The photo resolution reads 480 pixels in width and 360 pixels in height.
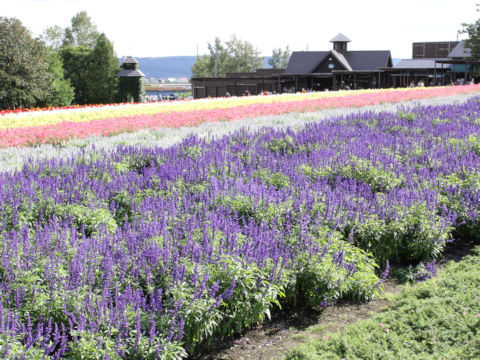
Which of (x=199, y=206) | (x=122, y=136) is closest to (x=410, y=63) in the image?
(x=122, y=136)

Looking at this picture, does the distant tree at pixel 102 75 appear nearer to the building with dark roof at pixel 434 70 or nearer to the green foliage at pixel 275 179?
the building with dark roof at pixel 434 70

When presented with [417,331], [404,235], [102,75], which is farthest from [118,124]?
[102,75]

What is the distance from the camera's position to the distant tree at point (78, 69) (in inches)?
1763

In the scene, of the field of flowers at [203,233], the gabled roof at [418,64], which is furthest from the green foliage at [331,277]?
the gabled roof at [418,64]

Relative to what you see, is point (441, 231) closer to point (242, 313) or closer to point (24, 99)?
point (242, 313)

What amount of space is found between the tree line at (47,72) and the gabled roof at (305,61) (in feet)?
88.3

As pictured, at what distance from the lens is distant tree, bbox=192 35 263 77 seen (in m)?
97.7

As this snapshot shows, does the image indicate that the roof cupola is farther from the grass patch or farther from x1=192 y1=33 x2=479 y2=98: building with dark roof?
the grass patch

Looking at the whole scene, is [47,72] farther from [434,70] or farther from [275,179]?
[434,70]

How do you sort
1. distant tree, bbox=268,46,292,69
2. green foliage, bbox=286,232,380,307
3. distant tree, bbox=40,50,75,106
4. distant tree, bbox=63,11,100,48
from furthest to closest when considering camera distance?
distant tree, bbox=268,46,292,69
distant tree, bbox=63,11,100,48
distant tree, bbox=40,50,75,106
green foliage, bbox=286,232,380,307

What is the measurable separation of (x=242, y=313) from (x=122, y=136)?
8.76 meters

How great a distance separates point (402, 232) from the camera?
19.4 feet

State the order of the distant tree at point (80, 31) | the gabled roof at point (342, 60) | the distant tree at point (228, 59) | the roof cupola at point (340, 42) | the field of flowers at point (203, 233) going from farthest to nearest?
the distant tree at point (228, 59), the distant tree at point (80, 31), the roof cupola at point (340, 42), the gabled roof at point (342, 60), the field of flowers at point (203, 233)

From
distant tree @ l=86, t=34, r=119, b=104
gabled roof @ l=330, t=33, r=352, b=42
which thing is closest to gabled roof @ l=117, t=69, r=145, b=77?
distant tree @ l=86, t=34, r=119, b=104
